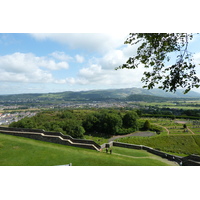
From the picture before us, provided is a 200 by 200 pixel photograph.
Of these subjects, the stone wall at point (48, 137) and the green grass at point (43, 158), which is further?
the stone wall at point (48, 137)

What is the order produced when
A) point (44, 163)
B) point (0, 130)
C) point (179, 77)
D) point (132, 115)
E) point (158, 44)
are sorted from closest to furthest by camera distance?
point (179, 77) < point (158, 44) < point (44, 163) < point (0, 130) < point (132, 115)

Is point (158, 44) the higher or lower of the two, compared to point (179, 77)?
higher

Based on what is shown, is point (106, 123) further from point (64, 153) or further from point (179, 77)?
point (179, 77)

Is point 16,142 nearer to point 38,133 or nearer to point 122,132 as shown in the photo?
point 38,133

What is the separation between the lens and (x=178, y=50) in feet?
17.0

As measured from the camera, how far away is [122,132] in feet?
138

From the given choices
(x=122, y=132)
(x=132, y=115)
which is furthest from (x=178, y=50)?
(x=132, y=115)

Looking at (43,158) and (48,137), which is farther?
(48,137)

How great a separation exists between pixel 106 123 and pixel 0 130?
1161 inches

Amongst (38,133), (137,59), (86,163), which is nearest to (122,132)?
(38,133)

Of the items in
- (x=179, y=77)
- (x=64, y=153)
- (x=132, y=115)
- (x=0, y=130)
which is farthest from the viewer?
(x=132, y=115)

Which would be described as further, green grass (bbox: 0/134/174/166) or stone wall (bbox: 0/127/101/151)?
stone wall (bbox: 0/127/101/151)

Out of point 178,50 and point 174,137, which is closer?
point 178,50

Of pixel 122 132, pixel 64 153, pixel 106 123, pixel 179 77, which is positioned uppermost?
pixel 179 77
